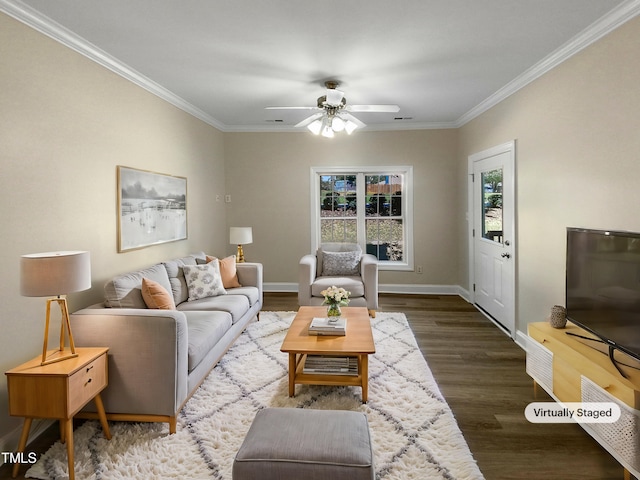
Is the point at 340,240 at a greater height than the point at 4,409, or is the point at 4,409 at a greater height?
the point at 340,240

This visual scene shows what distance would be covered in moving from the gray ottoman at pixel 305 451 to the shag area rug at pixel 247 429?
527 mm

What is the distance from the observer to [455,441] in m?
Answer: 2.18

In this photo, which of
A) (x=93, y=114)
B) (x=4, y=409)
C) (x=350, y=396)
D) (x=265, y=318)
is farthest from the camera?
(x=265, y=318)

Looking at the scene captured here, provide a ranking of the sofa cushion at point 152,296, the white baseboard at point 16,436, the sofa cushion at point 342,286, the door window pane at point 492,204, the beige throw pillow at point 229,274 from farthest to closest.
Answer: the sofa cushion at point 342,286 → the door window pane at point 492,204 → the beige throw pillow at point 229,274 → the sofa cushion at point 152,296 → the white baseboard at point 16,436

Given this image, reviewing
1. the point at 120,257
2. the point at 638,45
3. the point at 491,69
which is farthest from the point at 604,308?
the point at 120,257

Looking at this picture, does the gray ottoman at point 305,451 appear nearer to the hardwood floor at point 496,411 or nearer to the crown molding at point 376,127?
the hardwood floor at point 496,411

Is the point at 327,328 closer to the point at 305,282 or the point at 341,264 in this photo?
the point at 305,282

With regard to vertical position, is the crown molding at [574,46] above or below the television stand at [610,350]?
above

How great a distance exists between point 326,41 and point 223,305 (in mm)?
2455

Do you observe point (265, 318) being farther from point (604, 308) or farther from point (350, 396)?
point (604, 308)

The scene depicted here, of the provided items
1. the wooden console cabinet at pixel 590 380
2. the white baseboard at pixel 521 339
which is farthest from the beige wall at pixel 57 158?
the white baseboard at pixel 521 339

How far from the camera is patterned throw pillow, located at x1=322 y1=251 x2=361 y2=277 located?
4.97 metres

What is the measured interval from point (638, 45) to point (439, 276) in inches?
159

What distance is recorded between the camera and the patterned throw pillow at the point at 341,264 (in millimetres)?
4969
